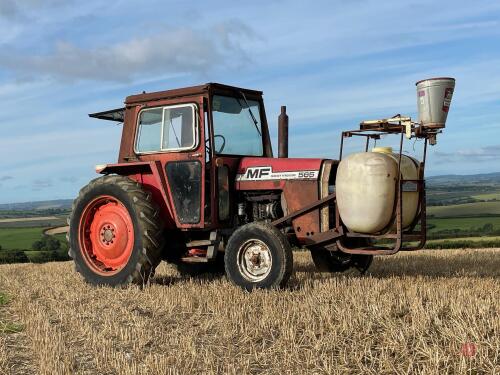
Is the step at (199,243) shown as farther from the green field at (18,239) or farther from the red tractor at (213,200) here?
the green field at (18,239)

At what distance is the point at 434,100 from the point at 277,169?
2.14m

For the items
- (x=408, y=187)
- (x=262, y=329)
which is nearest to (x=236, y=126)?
(x=408, y=187)

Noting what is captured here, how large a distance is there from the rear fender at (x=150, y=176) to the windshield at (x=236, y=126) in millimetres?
879

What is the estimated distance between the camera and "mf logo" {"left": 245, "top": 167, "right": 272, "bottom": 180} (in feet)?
24.1

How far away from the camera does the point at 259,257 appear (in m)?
6.68

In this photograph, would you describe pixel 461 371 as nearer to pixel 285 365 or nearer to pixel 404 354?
pixel 404 354

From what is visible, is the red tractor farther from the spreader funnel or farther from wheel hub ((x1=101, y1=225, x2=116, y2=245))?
the spreader funnel

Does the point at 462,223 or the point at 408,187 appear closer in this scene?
the point at 408,187

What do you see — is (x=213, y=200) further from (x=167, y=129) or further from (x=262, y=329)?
(x=262, y=329)

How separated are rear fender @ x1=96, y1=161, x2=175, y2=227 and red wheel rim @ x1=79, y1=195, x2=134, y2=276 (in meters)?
0.46

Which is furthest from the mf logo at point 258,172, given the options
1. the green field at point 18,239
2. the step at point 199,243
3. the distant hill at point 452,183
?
the distant hill at point 452,183

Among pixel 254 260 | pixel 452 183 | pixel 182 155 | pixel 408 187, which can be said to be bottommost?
pixel 254 260

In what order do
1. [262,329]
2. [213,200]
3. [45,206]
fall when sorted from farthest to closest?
[45,206]
[213,200]
[262,329]

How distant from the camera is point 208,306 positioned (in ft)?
19.1
